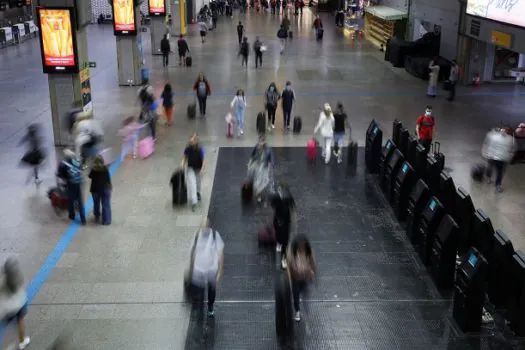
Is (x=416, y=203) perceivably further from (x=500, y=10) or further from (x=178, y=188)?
(x=500, y=10)

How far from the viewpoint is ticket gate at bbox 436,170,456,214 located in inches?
402

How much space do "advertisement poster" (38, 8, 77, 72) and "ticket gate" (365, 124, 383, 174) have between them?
25.4ft

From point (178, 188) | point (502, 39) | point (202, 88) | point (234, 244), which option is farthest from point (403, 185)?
point (502, 39)

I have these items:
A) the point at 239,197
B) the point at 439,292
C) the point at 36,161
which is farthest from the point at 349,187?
the point at 36,161

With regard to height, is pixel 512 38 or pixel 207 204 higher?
pixel 512 38

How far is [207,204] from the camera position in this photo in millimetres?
12086

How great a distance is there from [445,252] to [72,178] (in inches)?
261

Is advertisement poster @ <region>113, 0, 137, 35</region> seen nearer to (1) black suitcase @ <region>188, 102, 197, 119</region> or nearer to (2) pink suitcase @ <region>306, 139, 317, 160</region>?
(1) black suitcase @ <region>188, 102, 197, 119</region>

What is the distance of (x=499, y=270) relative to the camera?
806cm

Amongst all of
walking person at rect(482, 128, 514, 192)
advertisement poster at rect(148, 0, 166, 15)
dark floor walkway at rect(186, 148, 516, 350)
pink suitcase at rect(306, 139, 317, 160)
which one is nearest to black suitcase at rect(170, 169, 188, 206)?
dark floor walkway at rect(186, 148, 516, 350)

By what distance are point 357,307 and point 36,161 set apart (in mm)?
7901

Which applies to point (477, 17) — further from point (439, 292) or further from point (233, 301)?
point (233, 301)

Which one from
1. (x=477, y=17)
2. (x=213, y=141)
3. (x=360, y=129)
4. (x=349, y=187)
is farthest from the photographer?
(x=477, y=17)

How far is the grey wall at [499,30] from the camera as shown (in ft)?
56.8
